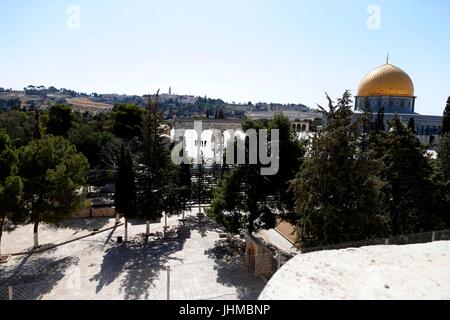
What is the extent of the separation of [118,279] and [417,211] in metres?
10.5

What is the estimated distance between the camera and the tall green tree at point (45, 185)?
13.6 metres

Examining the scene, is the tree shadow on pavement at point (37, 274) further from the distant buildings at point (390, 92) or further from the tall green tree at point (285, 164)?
the distant buildings at point (390, 92)

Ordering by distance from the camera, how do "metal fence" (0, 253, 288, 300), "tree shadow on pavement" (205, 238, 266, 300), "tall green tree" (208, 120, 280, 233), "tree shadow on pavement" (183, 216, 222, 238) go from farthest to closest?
1. "tree shadow on pavement" (183, 216, 222, 238)
2. "tall green tree" (208, 120, 280, 233)
3. "tree shadow on pavement" (205, 238, 266, 300)
4. "metal fence" (0, 253, 288, 300)

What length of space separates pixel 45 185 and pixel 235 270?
790 centimetres

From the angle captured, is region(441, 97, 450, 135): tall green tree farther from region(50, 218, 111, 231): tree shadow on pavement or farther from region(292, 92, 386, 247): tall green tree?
region(50, 218, 111, 231): tree shadow on pavement

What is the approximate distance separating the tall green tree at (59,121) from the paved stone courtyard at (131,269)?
16295mm

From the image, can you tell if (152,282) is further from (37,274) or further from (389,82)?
(389,82)

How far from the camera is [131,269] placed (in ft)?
41.1

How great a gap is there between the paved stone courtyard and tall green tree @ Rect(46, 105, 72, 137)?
1630cm

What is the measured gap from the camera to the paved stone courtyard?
1023 centimetres

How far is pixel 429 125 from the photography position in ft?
158

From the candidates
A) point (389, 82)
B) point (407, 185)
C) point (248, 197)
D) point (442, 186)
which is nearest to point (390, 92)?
point (389, 82)

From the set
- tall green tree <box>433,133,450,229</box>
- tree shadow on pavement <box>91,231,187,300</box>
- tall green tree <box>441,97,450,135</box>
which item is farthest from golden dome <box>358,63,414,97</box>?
tree shadow on pavement <box>91,231,187,300</box>
